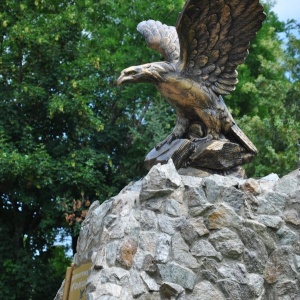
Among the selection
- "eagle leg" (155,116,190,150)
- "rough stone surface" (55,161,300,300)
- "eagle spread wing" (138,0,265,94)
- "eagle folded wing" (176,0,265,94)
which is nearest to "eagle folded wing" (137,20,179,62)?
"eagle spread wing" (138,0,265,94)

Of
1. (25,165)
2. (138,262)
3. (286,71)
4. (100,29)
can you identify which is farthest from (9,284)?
(138,262)

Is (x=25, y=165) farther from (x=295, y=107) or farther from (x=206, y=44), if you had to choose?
(x=206, y=44)

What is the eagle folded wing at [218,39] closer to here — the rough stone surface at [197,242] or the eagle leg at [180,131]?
the eagle leg at [180,131]

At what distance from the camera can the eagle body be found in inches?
316

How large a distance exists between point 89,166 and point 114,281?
8294 millimetres

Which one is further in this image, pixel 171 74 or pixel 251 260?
pixel 171 74

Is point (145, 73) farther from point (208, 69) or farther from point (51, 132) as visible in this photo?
point (51, 132)

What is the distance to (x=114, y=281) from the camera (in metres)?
6.89

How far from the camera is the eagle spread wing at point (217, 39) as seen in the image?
7898 mm

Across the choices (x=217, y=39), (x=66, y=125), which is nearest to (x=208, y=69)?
(x=217, y=39)

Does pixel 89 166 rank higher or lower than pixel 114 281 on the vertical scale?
higher

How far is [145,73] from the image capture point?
26.5ft

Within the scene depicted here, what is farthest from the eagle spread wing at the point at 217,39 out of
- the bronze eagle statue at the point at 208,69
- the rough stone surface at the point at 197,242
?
the rough stone surface at the point at 197,242

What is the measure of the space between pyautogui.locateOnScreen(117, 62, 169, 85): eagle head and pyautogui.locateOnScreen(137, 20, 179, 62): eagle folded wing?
396 mm
